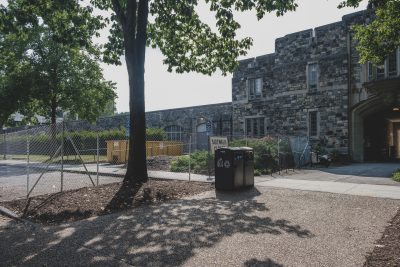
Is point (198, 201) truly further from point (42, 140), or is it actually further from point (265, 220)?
point (42, 140)

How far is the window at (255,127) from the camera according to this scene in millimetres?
26453

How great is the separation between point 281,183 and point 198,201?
4169 mm

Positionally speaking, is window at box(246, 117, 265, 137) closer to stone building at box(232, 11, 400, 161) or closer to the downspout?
stone building at box(232, 11, 400, 161)

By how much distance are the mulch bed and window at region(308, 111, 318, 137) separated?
1469 cm

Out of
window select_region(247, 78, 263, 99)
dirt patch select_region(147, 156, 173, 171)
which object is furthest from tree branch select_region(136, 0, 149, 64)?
window select_region(247, 78, 263, 99)

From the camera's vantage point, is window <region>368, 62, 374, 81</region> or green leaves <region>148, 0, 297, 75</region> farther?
window <region>368, 62, 374, 81</region>

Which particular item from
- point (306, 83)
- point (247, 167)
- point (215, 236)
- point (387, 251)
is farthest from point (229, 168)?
point (306, 83)

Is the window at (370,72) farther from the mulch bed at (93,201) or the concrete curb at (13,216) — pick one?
the concrete curb at (13,216)

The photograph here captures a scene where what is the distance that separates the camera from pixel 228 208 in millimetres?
7691

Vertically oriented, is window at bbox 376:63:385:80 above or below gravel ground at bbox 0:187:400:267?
above

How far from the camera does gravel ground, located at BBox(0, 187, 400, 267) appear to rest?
4539mm

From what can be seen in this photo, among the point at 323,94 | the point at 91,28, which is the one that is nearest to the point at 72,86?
the point at 91,28

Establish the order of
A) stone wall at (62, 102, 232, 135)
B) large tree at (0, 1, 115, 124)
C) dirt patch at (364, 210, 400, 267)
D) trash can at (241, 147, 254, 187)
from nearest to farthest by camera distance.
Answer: dirt patch at (364, 210, 400, 267) < trash can at (241, 147, 254, 187) < large tree at (0, 1, 115, 124) < stone wall at (62, 102, 232, 135)

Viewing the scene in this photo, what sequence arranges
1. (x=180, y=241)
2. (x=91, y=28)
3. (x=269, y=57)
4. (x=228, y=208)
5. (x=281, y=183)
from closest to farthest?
(x=180, y=241)
(x=228, y=208)
(x=281, y=183)
(x=91, y=28)
(x=269, y=57)
